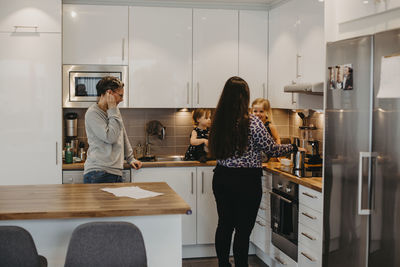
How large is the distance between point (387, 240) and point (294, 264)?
127cm

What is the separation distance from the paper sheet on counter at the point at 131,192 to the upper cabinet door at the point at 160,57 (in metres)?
1.77

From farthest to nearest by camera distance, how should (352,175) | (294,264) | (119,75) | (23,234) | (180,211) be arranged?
(119,75), (294,264), (352,175), (180,211), (23,234)

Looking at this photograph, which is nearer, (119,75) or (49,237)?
(49,237)

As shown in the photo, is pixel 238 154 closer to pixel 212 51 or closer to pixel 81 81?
pixel 212 51

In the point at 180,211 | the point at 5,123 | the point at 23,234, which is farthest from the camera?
the point at 5,123

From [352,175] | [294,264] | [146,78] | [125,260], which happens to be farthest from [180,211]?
[146,78]

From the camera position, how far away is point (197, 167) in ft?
15.5

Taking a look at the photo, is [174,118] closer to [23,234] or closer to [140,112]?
[140,112]

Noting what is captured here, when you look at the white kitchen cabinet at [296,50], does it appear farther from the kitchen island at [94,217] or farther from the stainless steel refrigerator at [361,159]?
the kitchen island at [94,217]

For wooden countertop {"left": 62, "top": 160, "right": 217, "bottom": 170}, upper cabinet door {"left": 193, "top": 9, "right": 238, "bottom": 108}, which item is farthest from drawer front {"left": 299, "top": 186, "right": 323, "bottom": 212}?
upper cabinet door {"left": 193, "top": 9, "right": 238, "bottom": 108}

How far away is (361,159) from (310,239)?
0.95 metres

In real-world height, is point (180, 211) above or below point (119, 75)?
below

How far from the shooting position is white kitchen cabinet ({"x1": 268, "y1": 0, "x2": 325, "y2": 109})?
3920 millimetres

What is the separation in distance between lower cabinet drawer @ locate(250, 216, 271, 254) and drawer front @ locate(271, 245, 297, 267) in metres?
0.09
